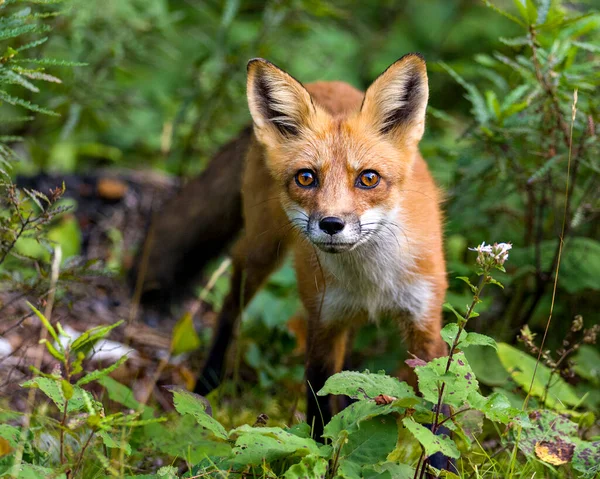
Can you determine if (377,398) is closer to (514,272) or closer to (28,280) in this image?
(28,280)

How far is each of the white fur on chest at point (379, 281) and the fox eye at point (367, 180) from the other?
12.7 inches

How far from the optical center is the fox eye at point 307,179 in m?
3.08

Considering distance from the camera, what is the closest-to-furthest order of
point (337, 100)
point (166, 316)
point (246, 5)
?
1. point (337, 100)
2. point (166, 316)
3. point (246, 5)

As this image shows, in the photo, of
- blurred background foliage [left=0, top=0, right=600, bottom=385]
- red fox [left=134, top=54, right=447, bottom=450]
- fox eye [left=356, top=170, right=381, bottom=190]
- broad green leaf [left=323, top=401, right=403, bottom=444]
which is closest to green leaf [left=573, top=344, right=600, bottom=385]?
blurred background foliage [left=0, top=0, right=600, bottom=385]

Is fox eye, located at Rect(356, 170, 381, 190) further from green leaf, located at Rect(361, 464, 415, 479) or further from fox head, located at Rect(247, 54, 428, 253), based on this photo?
green leaf, located at Rect(361, 464, 415, 479)

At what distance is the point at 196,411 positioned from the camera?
2.51 metres

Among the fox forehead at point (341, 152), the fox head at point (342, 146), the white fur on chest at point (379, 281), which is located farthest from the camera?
the white fur on chest at point (379, 281)

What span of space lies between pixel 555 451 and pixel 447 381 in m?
0.72

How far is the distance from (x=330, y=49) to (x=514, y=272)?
3285 mm

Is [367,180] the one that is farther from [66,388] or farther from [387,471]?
[66,388]

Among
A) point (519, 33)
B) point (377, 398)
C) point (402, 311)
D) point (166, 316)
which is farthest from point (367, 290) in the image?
point (519, 33)

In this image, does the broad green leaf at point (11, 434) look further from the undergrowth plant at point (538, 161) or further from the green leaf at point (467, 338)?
the undergrowth plant at point (538, 161)

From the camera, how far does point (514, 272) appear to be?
4449 millimetres

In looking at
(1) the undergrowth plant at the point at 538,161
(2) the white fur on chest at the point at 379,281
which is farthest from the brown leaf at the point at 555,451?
(1) the undergrowth plant at the point at 538,161
